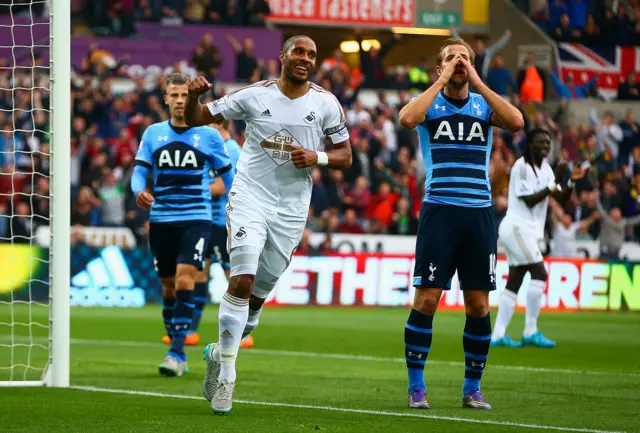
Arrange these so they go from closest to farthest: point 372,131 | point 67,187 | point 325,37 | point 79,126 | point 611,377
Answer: point 67,187 → point 611,377 → point 79,126 → point 372,131 → point 325,37

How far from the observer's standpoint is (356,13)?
108ft

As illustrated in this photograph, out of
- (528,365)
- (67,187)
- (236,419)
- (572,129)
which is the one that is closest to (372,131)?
(572,129)

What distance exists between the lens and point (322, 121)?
317 inches

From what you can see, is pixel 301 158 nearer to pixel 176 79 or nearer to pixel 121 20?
pixel 176 79

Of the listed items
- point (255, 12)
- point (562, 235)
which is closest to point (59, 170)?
point (562, 235)

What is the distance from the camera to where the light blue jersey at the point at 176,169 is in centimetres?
1072

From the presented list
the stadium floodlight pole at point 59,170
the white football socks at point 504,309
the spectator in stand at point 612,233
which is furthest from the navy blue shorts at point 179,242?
the spectator in stand at point 612,233

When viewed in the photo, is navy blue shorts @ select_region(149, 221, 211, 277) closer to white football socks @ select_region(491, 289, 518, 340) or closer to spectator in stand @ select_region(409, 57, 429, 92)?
white football socks @ select_region(491, 289, 518, 340)

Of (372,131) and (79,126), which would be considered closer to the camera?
(79,126)

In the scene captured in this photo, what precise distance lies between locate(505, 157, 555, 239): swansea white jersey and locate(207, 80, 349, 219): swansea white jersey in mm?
6256

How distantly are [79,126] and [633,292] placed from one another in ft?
37.2

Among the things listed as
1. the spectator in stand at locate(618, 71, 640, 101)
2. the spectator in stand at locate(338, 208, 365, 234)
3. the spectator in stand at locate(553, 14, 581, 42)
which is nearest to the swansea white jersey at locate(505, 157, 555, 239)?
the spectator in stand at locate(338, 208, 365, 234)

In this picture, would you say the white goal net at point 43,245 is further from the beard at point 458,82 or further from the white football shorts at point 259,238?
the beard at point 458,82

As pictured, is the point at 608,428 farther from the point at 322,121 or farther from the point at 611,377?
the point at 611,377
